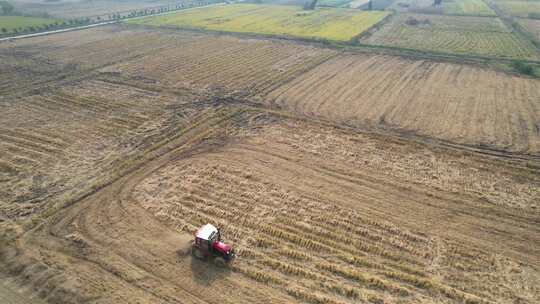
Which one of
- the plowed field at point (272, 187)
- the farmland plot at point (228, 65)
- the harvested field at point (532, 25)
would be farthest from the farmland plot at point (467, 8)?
the plowed field at point (272, 187)

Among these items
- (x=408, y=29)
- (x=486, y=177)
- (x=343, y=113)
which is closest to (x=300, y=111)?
(x=343, y=113)

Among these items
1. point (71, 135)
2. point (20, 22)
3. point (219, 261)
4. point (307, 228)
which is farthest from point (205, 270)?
point (20, 22)

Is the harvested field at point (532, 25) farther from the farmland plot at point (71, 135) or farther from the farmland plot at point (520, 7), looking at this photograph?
the farmland plot at point (71, 135)

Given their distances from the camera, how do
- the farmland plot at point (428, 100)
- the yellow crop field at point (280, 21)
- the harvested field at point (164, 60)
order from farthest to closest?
the yellow crop field at point (280, 21)
the harvested field at point (164, 60)
the farmland plot at point (428, 100)

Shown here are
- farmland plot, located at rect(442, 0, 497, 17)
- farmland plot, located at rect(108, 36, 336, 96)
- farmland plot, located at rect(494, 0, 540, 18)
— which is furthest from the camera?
farmland plot, located at rect(442, 0, 497, 17)

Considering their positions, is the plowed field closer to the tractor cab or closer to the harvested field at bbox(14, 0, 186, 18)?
the tractor cab

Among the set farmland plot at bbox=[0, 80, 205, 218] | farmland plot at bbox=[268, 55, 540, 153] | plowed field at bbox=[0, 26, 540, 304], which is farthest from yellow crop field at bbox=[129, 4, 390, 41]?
farmland plot at bbox=[0, 80, 205, 218]
